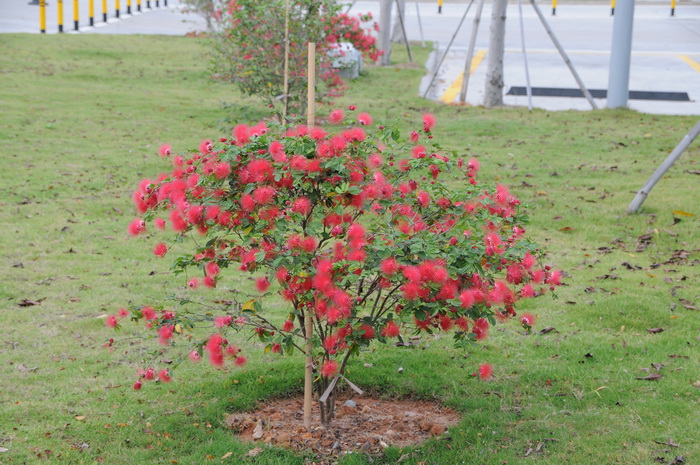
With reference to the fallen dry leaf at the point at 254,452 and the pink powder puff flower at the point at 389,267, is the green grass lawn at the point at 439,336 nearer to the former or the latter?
the fallen dry leaf at the point at 254,452

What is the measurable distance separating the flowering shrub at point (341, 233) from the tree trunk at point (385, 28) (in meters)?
13.4

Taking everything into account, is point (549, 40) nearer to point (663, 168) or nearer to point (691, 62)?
point (691, 62)

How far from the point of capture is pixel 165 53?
61.0 feet

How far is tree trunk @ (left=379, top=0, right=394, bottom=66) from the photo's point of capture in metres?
17.3

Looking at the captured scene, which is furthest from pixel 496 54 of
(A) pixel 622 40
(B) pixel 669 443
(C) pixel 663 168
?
(B) pixel 669 443

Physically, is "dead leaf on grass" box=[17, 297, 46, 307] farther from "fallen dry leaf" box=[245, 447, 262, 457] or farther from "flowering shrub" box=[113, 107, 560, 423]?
"fallen dry leaf" box=[245, 447, 262, 457]

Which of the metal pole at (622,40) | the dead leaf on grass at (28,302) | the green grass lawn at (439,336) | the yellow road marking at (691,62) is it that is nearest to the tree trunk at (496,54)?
the green grass lawn at (439,336)

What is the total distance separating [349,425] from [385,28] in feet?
45.2

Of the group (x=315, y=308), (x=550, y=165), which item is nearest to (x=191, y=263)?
(x=315, y=308)

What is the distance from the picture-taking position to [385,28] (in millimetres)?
17375

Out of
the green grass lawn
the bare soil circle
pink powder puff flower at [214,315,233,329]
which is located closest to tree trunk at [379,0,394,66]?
the green grass lawn

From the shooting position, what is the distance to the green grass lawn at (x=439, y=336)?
14.3 ft

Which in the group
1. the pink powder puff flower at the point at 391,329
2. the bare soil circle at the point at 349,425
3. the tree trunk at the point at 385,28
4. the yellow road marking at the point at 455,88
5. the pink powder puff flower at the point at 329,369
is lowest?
the bare soil circle at the point at 349,425

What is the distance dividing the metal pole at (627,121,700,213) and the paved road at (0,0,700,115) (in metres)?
5.72
